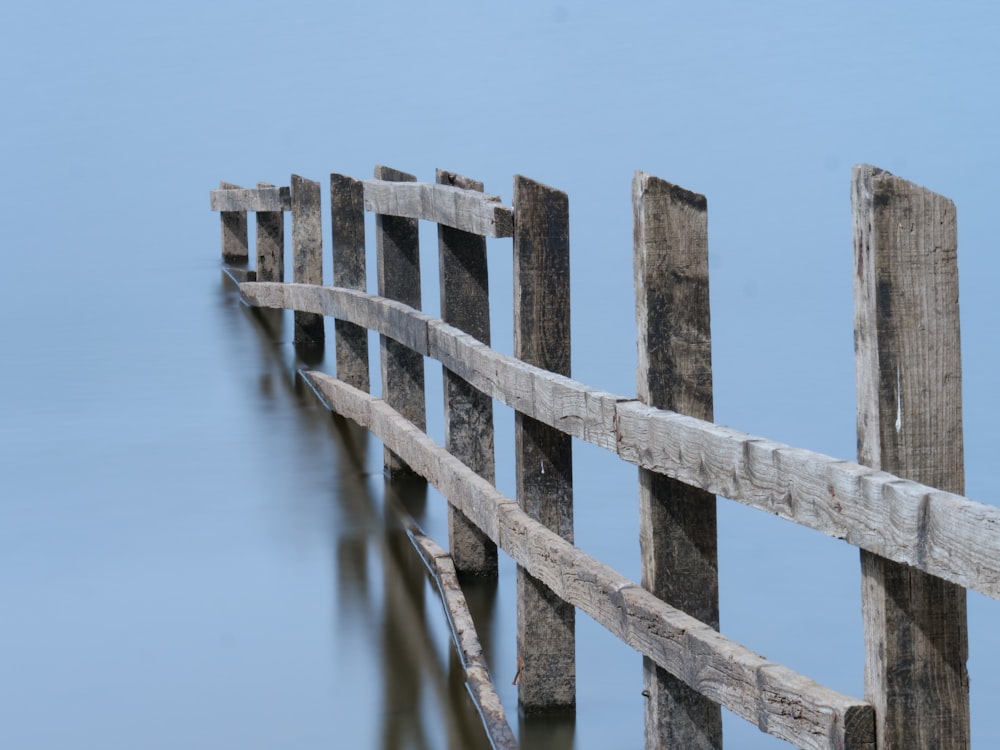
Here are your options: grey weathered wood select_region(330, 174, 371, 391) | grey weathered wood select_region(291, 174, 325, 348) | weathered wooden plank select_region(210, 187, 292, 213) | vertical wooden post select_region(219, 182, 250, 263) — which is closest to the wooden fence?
grey weathered wood select_region(330, 174, 371, 391)

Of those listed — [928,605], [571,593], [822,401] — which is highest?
[928,605]

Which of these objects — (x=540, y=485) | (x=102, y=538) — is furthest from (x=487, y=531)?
(x=102, y=538)

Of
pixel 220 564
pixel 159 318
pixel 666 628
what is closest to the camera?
pixel 666 628

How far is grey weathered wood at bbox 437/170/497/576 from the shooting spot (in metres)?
6.54

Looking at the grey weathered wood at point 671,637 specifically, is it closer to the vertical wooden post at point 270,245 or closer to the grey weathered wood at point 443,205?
the grey weathered wood at point 443,205

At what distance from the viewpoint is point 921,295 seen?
3.13 metres

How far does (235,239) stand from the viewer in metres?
16.8

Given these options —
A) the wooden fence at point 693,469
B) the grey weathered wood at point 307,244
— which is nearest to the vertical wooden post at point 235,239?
the grey weathered wood at point 307,244

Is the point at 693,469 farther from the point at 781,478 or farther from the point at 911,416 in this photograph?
the point at 911,416

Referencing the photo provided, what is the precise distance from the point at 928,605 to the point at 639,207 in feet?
4.86

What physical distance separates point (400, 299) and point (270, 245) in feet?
17.2

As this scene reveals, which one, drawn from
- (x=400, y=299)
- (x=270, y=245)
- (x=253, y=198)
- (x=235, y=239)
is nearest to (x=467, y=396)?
(x=400, y=299)

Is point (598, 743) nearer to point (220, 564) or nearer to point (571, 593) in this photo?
point (571, 593)

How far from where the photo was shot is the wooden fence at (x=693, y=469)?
3109mm
